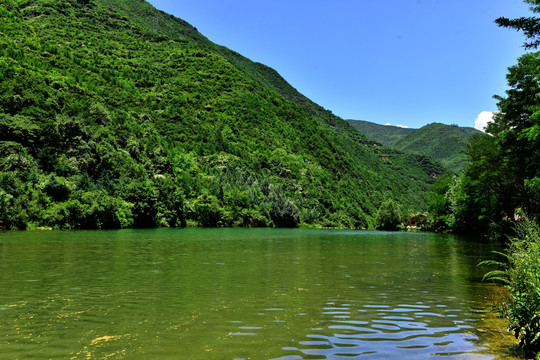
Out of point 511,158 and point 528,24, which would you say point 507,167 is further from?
point 528,24

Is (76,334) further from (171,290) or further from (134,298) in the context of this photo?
(171,290)

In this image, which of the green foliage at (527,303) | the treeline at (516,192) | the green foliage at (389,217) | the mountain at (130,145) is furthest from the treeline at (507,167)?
the mountain at (130,145)

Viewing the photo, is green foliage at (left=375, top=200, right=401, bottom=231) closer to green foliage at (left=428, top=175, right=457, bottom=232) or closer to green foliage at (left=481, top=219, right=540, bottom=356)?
green foliage at (left=428, top=175, right=457, bottom=232)

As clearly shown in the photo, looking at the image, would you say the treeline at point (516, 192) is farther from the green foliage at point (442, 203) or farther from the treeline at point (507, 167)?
the green foliage at point (442, 203)

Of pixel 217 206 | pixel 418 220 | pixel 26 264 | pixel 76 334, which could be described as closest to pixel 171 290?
pixel 76 334

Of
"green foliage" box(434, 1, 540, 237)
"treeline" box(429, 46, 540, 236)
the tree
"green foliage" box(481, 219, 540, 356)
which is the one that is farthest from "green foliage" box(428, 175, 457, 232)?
"green foliage" box(481, 219, 540, 356)

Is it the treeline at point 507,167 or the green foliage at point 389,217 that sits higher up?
the treeline at point 507,167

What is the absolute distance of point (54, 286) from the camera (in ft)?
47.4

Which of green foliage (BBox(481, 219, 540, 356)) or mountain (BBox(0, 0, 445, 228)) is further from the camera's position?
mountain (BBox(0, 0, 445, 228))

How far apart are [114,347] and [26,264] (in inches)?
611

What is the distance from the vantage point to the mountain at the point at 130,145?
71562mm

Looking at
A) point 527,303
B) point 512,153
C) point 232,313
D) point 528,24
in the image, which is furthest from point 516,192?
point 232,313

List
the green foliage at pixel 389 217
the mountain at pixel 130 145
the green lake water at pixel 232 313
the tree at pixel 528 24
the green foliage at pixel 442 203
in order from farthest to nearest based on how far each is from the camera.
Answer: the green foliage at pixel 389 217 → the green foliage at pixel 442 203 → the mountain at pixel 130 145 → the tree at pixel 528 24 → the green lake water at pixel 232 313

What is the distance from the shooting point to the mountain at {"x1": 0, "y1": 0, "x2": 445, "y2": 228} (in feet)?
235
